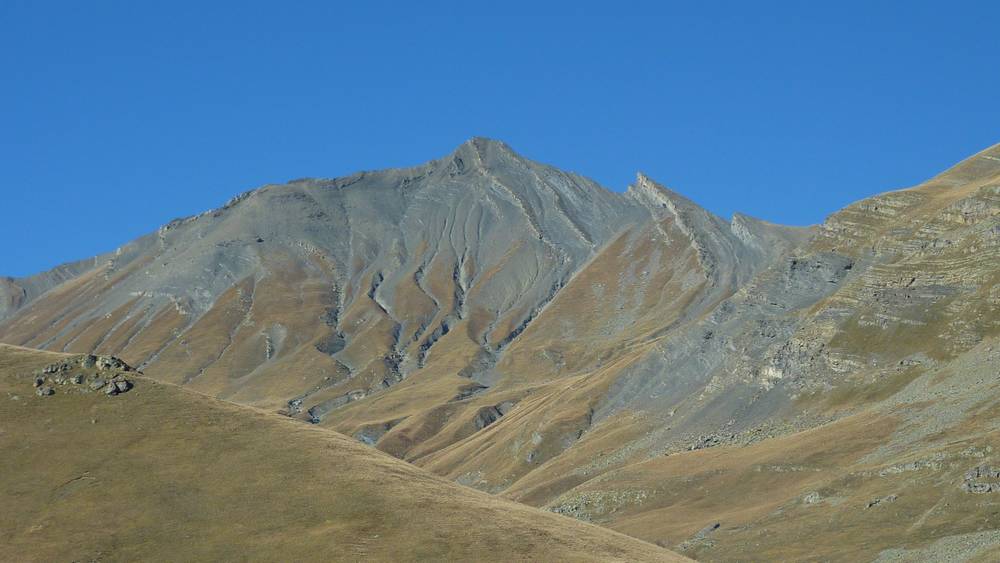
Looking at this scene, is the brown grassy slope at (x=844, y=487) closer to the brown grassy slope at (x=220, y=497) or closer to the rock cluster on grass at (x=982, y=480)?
the rock cluster on grass at (x=982, y=480)

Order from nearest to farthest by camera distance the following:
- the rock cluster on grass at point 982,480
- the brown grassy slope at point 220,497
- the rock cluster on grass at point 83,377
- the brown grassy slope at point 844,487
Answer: the brown grassy slope at point 220,497 → the rock cluster on grass at point 83,377 → the brown grassy slope at point 844,487 → the rock cluster on grass at point 982,480

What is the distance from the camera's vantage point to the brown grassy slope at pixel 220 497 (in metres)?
90.5

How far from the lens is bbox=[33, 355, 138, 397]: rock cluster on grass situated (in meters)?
115

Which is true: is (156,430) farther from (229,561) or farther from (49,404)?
(229,561)

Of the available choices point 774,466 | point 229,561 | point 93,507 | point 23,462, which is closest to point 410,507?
→ point 229,561

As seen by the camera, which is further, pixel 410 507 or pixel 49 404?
pixel 49 404

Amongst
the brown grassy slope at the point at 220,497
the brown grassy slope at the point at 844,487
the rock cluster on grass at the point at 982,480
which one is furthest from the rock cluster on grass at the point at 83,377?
the rock cluster on grass at the point at 982,480

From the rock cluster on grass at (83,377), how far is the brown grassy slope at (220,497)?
1.02 m

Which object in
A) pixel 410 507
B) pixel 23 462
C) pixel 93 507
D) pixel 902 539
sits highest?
pixel 23 462

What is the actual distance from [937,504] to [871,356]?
230 feet

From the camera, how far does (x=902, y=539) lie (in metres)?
123

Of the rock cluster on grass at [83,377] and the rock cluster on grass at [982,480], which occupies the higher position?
the rock cluster on grass at [83,377]

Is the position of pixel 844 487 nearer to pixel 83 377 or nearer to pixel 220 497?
pixel 220 497

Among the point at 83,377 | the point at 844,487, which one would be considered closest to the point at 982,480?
the point at 844,487
